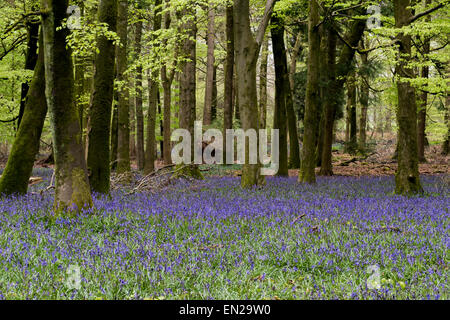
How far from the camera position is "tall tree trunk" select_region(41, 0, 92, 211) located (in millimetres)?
6363

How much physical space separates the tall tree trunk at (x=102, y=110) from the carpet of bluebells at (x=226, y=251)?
1532mm

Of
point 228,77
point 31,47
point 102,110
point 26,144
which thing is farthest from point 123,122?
point 228,77

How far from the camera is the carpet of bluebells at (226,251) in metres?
3.36

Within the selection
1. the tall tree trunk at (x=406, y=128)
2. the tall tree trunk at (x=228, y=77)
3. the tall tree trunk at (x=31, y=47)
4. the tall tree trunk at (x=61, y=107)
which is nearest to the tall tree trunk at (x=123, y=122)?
the tall tree trunk at (x=31, y=47)

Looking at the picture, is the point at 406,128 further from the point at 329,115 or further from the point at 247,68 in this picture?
the point at 329,115

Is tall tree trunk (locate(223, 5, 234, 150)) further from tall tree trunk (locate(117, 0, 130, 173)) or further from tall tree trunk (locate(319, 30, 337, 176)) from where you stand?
tall tree trunk (locate(117, 0, 130, 173))

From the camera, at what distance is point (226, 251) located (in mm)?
4438

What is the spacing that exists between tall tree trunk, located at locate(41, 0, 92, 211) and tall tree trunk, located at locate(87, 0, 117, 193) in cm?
226

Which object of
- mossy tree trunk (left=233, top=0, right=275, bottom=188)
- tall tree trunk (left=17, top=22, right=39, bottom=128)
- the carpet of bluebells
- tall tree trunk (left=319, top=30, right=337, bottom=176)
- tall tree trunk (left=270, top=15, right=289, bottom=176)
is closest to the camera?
the carpet of bluebells

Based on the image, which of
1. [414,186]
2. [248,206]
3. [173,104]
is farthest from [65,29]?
[173,104]

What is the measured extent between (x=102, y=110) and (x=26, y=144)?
224cm

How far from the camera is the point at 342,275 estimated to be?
12.2 feet

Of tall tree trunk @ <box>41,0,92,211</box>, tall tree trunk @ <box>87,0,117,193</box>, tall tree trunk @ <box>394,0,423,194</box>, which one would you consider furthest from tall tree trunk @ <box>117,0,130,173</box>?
tall tree trunk @ <box>394,0,423,194</box>
